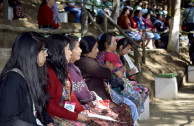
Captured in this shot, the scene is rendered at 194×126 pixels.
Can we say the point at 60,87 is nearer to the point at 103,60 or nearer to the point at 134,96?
the point at 103,60

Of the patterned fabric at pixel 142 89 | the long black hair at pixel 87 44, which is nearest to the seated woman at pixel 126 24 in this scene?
the patterned fabric at pixel 142 89

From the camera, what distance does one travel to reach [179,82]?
8844 millimetres

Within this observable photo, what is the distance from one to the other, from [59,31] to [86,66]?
1736 millimetres

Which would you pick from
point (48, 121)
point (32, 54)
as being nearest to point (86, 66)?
point (48, 121)

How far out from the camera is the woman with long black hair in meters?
1.89

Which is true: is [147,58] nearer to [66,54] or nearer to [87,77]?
[87,77]

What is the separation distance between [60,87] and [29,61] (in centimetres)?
66

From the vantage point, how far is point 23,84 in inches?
77.9

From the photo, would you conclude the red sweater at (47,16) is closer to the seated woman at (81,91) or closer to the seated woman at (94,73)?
the seated woman at (94,73)

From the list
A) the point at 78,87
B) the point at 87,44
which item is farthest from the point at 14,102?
the point at 87,44

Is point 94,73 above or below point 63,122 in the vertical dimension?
above

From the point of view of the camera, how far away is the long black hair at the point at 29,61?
2.01 m

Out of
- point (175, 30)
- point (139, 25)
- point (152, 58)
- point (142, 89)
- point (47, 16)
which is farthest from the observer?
point (175, 30)

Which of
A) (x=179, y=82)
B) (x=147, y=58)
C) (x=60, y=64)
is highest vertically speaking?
(x=60, y=64)
